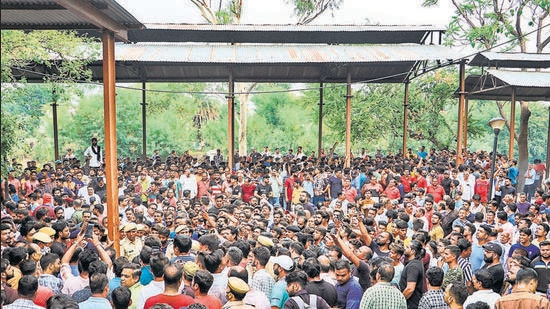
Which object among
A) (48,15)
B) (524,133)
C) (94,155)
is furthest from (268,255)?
(524,133)

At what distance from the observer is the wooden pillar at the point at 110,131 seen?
708 cm

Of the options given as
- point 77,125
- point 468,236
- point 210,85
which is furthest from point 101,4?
point 210,85

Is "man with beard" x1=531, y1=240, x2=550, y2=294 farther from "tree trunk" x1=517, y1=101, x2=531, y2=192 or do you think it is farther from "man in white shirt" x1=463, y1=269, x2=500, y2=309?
"tree trunk" x1=517, y1=101, x2=531, y2=192

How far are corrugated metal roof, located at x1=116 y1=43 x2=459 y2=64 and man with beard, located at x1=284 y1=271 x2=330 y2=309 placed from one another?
10.9 meters

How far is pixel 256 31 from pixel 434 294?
1444 centimetres

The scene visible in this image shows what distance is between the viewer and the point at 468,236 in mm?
6961

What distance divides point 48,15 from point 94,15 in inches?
38.5

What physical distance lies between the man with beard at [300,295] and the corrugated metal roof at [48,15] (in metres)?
3.82

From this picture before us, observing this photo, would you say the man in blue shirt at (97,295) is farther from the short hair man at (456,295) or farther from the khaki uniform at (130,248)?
the short hair man at (456,295)

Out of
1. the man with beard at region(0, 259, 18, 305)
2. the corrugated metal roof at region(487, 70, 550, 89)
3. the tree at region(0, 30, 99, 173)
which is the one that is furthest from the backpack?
the corrugated metal roof at region(487, 70, 550, 89)

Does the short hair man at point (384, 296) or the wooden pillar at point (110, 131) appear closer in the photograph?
the short hair man at point (384, 296)

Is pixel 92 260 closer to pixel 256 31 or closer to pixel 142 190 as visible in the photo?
pixel 142 190

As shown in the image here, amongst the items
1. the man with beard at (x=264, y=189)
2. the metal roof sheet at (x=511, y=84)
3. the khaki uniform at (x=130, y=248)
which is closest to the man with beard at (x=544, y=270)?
the khaki uniform at (x=130, y=248)

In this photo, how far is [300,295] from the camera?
4.58 meters
